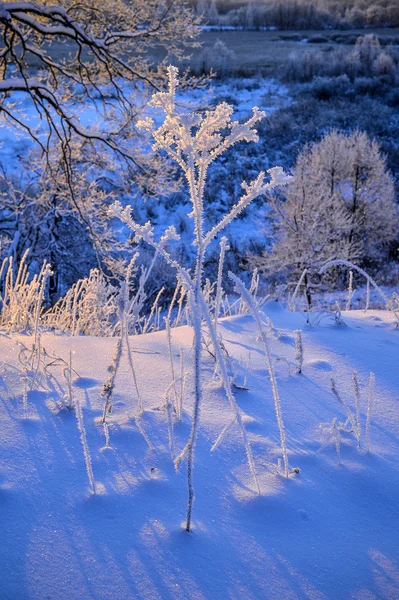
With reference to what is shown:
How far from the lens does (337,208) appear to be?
21344mm

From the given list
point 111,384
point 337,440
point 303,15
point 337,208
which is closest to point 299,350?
point 337,440

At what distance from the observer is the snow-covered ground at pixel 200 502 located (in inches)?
42.8

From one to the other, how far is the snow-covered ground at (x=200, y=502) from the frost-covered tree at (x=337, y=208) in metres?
17.6

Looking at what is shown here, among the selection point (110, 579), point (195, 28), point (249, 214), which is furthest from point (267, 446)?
point (249, 214)

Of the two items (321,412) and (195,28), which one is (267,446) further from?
(195,28)

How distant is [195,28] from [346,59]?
38.3 meters

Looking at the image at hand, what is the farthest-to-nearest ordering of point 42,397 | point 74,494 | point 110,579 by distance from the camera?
point 42,397, point 74,494, point 110,579

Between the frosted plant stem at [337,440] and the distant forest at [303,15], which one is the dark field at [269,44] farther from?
the frosted plant stem at [337,440]

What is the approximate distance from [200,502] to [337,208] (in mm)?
21563

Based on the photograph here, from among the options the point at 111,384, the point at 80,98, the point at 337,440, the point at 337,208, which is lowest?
the point at 337,440

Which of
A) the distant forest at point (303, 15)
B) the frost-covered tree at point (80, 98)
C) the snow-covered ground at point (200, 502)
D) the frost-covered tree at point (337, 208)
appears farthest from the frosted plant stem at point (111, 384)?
the distant forest at point (303, 15)

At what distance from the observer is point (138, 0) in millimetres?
7895

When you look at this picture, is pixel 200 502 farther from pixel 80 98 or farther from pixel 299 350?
pixel 80 98

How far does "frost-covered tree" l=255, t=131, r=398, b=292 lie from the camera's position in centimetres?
1945
